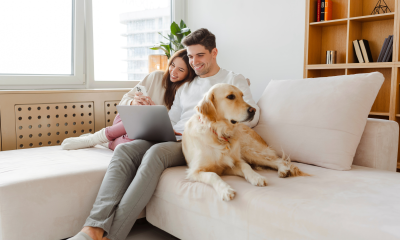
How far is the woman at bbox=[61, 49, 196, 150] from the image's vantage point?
221cm

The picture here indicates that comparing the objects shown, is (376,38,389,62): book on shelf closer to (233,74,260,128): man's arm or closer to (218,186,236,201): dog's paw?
(233,74,260,128): man's arm

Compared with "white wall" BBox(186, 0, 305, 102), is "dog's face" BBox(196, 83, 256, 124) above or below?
below

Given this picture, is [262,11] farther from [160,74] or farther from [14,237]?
[14,237]

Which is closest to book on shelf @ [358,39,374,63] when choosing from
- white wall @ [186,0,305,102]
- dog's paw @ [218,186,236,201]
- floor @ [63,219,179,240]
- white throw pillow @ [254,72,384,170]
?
white wall @ [186,0,305,102]

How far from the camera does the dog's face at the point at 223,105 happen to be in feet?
5.24

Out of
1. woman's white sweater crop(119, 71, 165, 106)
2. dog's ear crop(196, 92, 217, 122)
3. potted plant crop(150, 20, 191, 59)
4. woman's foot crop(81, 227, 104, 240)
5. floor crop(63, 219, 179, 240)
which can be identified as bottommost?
floor crop(63, 219, 179, 240)

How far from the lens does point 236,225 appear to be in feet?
4.25

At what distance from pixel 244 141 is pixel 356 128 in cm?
59

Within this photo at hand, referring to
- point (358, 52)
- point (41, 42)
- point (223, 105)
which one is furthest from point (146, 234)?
point (358, 52)

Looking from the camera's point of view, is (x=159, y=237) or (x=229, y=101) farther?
(x=159, y=237)

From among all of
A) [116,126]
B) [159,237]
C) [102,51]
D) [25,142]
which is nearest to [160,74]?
[116,126]

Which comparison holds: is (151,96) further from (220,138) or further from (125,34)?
(125,34)

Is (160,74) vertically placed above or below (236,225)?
above

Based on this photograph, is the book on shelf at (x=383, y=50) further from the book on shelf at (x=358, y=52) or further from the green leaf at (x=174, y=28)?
the green leaf at (x=174, y=28)
